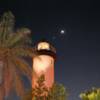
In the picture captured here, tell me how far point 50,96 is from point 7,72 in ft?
16.6

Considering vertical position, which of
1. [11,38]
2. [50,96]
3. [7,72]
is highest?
[11,38]

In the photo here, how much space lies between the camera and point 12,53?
33906 mm

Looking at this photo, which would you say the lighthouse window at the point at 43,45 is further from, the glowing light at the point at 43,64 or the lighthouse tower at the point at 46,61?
the glowing light at the point at 43,64

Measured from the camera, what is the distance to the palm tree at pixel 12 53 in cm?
3362

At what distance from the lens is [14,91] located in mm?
34062

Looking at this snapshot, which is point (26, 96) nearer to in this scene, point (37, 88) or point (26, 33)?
point (37, 88)

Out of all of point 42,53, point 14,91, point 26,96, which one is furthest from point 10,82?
point 42,53

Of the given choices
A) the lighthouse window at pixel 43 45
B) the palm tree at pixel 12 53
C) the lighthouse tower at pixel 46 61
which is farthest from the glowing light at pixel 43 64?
the palm tree at pixel 12 53

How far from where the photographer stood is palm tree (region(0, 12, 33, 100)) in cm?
3362

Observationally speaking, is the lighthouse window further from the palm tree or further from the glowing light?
the palm tree

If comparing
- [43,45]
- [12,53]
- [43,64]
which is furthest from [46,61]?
[12,53]

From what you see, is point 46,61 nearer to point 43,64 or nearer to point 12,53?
point 43,64

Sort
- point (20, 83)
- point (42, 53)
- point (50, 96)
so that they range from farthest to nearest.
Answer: point (42, 53), point (20, 83), point (50, 96)

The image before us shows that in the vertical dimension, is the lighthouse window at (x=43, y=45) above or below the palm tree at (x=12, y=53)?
above
